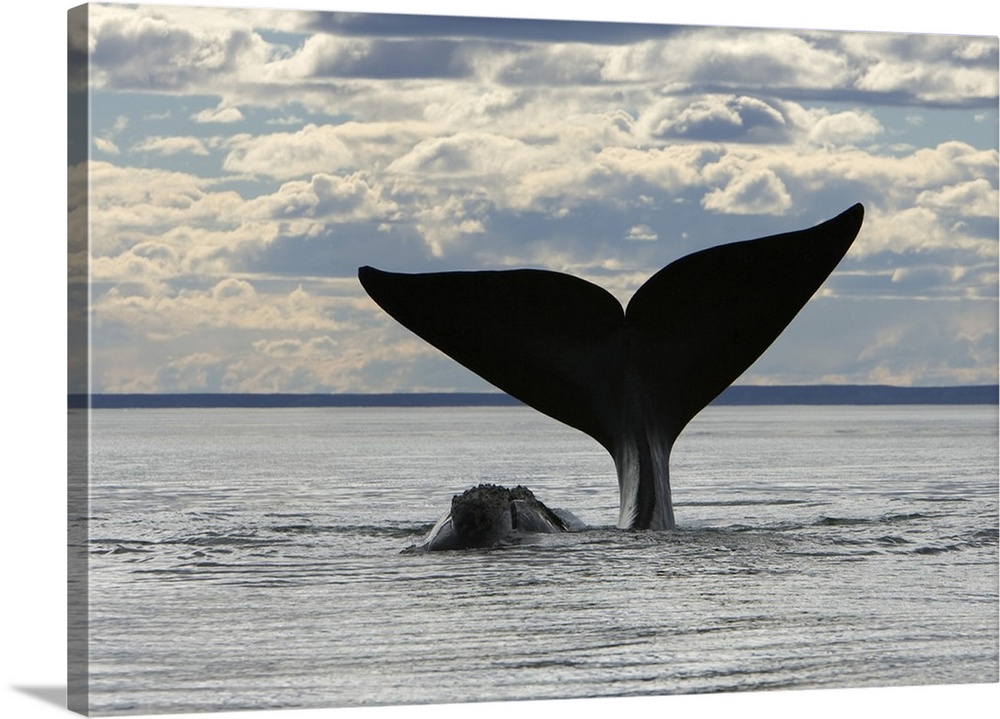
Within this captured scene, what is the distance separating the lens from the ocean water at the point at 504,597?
425 inches

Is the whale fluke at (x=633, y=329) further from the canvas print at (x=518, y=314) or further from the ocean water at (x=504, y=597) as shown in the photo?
the ocean water at (x=504, y=597)

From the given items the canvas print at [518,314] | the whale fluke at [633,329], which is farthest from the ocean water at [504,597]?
the whale fluke at [633,329]

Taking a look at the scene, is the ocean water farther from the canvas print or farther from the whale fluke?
the whale fluke

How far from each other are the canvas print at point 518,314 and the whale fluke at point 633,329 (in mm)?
22

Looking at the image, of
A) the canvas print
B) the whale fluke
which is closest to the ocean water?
the canvas print

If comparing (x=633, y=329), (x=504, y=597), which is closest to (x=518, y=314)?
(x=633, y=329)

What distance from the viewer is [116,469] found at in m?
11.6

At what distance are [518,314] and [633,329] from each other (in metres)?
0.83

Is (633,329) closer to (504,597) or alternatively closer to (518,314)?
(518,314)

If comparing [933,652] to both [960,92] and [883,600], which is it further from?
[960,92]

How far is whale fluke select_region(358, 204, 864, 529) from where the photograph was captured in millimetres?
12031

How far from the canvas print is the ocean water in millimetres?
29

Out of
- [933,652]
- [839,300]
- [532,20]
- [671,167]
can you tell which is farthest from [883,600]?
[532,20]

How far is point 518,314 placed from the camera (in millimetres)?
12219
